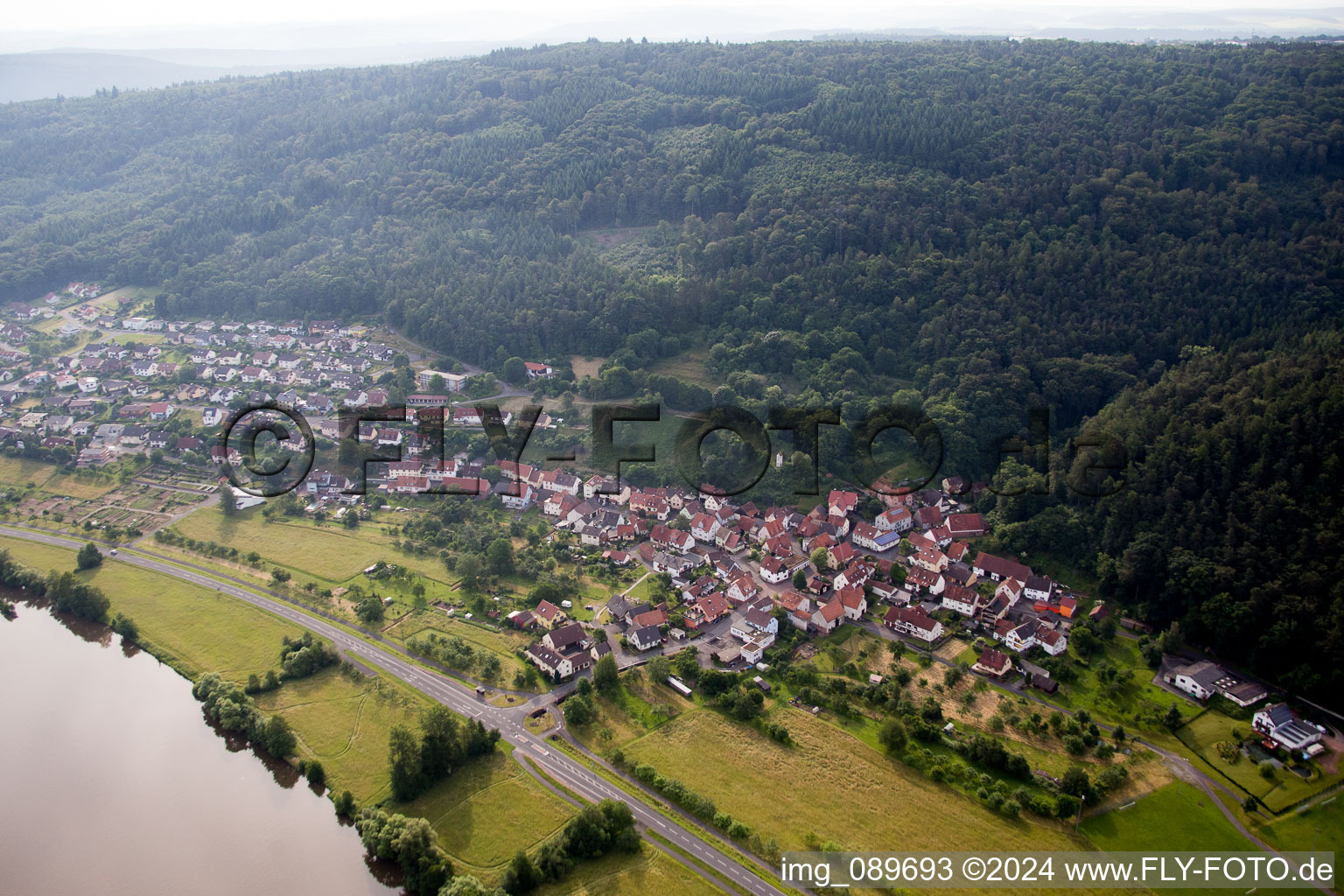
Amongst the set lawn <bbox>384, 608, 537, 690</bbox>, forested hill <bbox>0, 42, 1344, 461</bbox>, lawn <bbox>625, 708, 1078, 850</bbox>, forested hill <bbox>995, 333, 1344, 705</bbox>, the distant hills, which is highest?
the distant hills

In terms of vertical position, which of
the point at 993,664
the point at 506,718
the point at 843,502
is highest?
the point at 843,502

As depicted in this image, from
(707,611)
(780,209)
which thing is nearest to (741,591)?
(707,611)

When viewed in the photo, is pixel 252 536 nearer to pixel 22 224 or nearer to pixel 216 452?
pixel 216 452

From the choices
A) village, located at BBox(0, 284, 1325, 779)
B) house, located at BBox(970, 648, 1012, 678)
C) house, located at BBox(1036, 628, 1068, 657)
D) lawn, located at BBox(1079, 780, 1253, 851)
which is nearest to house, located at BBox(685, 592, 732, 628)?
village, located at BBox(0, 284, 1325, 779)

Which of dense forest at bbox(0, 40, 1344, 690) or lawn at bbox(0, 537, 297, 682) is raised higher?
Result: dense forest at bbox(0, 40, 1344, 690)

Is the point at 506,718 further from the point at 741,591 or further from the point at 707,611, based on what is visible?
the point at 741,591

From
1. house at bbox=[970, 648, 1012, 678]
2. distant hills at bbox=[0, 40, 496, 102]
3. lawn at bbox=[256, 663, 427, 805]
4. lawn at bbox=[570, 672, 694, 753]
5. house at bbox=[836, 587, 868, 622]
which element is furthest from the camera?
distant hills at bbox=[0, 40, 496, 102]

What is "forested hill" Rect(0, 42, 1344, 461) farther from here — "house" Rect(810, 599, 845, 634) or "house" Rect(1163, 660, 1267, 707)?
"house" Rect(1163, 660, 1267, 707)
